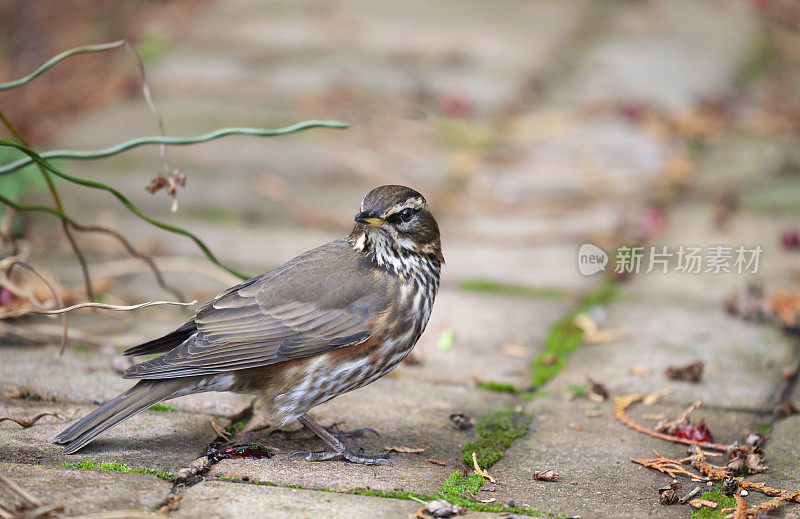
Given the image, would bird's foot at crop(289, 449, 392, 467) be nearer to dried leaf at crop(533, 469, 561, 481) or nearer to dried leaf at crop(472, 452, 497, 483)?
dried leaf at crop(472, 452, 497, 483)

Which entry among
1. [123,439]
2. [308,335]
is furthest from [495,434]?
[123,439]

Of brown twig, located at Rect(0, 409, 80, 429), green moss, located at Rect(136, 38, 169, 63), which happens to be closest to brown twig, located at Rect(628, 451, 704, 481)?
brown twig, located at Rect(0, 409, 80, 429)

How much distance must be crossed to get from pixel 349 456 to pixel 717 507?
1298 mm

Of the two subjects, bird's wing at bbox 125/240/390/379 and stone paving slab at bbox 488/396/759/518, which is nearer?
stone paving slab at bbox 488/396/759/518

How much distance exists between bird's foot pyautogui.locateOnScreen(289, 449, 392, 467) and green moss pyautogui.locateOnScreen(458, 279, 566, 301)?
1828 millimetres

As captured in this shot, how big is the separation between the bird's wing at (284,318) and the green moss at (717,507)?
1343 millimetres

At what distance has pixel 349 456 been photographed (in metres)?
3.41

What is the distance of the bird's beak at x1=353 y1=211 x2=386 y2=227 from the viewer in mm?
3698

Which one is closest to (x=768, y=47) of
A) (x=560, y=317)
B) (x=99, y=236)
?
(x=560, y=317)

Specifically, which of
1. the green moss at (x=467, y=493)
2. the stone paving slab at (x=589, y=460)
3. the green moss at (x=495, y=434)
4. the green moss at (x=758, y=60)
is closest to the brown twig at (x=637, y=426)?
the stone paving slab at (x=589, y=460)

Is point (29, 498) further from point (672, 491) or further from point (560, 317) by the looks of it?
point (560, 317)

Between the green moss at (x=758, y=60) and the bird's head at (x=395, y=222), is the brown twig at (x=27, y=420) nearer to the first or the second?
the bird's head at (x=395, y=222)

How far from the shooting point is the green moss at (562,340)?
14.0 ft

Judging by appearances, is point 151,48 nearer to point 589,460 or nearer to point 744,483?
point 589,460
